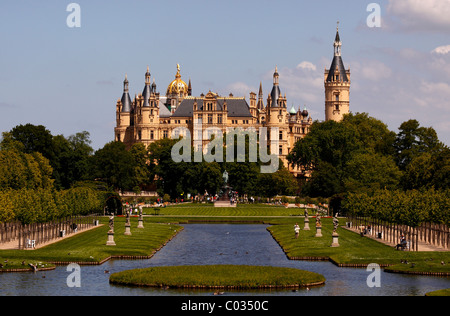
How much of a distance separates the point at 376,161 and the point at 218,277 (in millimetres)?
84509

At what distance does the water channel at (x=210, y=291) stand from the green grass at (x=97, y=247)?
1.51m

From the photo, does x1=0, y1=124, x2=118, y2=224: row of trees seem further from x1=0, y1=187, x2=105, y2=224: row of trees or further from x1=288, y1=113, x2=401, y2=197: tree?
x1=288, y1=113, x2=401, y2=197: tree

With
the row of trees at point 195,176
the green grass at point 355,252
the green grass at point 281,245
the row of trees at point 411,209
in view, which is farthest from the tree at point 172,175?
the green grass at point 355,252

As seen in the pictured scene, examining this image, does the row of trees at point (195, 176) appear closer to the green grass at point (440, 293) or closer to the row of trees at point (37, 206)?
the row of trees at point (37, 206)

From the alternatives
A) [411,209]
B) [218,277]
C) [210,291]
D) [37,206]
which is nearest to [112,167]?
[37,206]

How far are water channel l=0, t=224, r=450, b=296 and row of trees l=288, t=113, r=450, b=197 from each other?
3865cm

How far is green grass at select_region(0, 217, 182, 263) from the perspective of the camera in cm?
6556

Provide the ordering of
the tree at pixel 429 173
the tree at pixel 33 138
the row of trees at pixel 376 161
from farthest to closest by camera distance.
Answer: the tree at pixel 33 138
the row of trees at pixel 376 161
the tree at pixel 429 173

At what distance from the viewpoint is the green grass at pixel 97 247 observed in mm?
65562

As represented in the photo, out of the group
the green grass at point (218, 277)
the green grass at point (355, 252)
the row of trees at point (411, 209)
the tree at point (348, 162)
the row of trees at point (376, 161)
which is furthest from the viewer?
the tree at point (348, 162)

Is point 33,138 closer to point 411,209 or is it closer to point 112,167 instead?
point 112,167

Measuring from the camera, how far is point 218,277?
56.9 meters

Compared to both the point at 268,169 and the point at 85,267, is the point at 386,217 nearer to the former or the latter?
the point at 85,267
